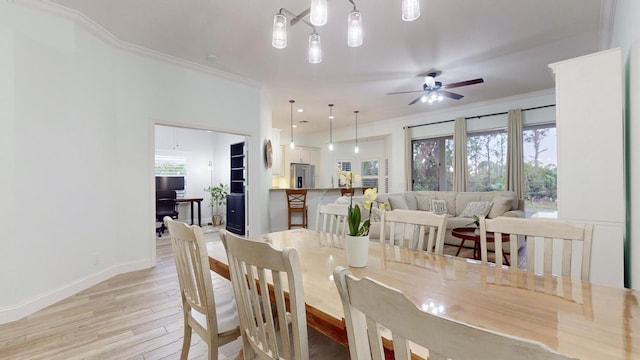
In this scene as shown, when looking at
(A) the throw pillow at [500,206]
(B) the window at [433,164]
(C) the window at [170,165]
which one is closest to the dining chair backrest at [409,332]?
(A) the throw pillow at [500,206]

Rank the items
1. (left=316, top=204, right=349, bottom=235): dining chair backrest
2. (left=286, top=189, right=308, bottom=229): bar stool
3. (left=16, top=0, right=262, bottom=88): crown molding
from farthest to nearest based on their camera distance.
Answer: (left=286, top=189, right=308, bottom=229): bar stool
(left=16, top=0, right=262, bottom=88): crown molding
(left=316, top=204, right=349, bottom=235): dining chair backrest

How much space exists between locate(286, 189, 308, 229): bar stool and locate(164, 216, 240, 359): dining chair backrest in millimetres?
4158

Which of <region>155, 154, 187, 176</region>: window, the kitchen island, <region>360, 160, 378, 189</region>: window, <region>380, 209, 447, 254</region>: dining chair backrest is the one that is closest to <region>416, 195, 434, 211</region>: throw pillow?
the kitchen island

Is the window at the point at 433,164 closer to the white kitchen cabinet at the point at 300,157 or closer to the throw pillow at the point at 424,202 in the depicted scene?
the throw pillow at the point at 424,202

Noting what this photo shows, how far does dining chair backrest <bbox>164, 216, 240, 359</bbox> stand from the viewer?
1.33 metres

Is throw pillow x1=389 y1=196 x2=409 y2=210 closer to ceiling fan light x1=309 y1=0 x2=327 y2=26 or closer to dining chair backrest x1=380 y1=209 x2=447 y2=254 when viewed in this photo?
dining chair backrest x1=380 y1=209 x2=447 y2=254

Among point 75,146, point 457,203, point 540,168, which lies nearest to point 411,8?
point 75,146

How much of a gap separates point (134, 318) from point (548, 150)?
680cm

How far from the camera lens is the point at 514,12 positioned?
2.87 meters

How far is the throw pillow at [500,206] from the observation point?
191 inches

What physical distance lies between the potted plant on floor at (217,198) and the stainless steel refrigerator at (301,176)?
199 centimetres

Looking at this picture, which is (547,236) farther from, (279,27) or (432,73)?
(432,73)

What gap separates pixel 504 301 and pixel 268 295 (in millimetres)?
823

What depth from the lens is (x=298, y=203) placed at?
5.99m
